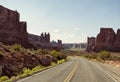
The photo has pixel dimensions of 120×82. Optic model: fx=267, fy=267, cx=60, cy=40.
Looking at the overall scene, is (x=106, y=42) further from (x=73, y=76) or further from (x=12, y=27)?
(x=73, y=76)

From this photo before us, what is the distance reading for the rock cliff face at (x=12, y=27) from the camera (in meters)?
103

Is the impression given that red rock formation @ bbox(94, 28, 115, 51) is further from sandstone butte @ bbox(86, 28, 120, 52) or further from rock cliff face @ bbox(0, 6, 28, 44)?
rock cliff face @ bbox(0, 6, 28, 44)

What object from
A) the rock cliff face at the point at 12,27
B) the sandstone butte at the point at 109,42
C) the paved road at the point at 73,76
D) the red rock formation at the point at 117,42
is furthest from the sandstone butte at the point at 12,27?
the red rock formation at the point at 117,42

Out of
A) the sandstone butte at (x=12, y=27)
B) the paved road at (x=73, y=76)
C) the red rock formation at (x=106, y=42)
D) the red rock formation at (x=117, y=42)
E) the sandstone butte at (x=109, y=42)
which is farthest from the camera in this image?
the red rock formation at (x=106, y=42)

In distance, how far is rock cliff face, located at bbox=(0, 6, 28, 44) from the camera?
10349 cm

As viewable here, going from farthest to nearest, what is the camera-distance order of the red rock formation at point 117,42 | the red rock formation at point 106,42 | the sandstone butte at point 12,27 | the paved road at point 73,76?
1. the red rock formation at point 106,42
2. the red rock formation at point 117,42
3. the sandstone butte at point 12,27
4. the paved road at point 73,76

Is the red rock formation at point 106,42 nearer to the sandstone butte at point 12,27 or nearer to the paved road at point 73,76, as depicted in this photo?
the sandstone butte at point 12,27

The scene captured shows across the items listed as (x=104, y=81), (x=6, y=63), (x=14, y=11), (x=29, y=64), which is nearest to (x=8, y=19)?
(x=14, y=11)

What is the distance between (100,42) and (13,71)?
172 metres

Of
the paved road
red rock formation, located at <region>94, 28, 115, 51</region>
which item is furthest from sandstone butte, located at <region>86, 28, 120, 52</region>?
the paved road

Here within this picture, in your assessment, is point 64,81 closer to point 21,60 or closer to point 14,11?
point 21,60

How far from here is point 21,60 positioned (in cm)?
3456

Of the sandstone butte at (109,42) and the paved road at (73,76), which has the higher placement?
the sandstone butte at (109,42)

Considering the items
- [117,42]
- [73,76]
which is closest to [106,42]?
[117,42]
